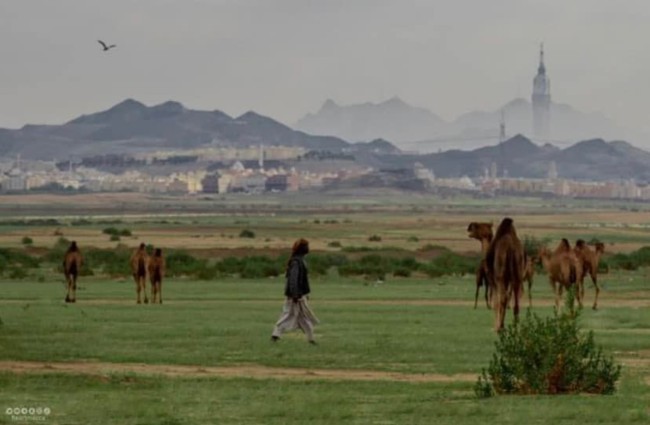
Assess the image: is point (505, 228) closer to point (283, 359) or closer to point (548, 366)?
point (283, 359)

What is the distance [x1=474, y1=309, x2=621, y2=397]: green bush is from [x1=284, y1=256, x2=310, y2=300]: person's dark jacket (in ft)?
22.0

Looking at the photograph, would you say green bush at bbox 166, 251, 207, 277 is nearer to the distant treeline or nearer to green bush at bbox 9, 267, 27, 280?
the distant treeline

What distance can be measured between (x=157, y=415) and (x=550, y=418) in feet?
11.7

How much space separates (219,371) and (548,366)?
4.73 metres

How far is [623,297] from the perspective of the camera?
136ft

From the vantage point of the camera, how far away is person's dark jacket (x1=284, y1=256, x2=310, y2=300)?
25.5 m

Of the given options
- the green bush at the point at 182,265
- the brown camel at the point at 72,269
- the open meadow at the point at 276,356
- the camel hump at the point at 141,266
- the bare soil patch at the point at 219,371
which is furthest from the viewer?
the green bush at the point at 182,265

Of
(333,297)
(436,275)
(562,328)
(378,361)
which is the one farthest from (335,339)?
(436,275)

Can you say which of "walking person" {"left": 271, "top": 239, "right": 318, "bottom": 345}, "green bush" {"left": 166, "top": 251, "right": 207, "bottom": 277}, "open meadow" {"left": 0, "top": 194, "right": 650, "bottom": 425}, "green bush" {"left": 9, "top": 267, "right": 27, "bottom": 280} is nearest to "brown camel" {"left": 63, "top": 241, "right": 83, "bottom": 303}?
"open meadow" {"left": 0, "top": 194, "right": 650, "bottom": 425}

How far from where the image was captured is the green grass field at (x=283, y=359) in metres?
17.4

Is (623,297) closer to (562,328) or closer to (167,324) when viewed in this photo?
(167,324)

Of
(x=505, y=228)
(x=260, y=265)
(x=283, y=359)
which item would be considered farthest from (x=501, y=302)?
(x=260, y=265)

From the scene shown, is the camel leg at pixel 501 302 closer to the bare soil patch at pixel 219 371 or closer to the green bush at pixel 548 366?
the bare soil patch at pixel 219 371

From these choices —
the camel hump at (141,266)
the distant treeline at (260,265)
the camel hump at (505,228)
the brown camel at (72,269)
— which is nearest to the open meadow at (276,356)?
the brown camel at (72,269)
